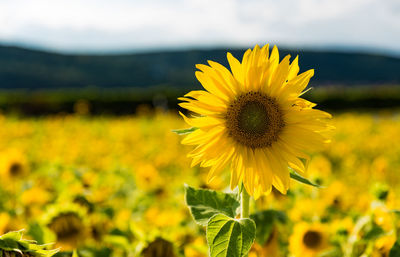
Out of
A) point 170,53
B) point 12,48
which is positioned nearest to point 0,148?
point 12,48

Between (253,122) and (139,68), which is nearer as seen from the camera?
(253,122)

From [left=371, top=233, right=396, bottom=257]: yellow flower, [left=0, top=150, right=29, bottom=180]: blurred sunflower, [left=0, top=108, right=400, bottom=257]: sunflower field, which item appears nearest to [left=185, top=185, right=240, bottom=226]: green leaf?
[left=0, top=108, right=400, bottom=257]: sunflower field

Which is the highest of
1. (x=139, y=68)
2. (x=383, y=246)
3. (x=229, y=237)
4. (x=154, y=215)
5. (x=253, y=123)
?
(x=139, y=68)

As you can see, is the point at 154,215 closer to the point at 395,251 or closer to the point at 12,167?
the point at 12,167

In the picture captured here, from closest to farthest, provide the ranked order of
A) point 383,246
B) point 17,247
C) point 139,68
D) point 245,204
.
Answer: point 17,247
point 245,204
point 383,246
point 139,68

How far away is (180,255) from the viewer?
1.40 metres

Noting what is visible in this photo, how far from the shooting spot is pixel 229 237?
954 millimetres

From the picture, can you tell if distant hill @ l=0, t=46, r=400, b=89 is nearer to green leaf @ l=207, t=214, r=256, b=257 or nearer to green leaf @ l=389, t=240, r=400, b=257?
green leaf @ l=389, t=240, r=400, b=257

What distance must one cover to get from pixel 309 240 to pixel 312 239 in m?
0.03

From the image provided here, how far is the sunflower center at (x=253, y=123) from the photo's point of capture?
1.15 m

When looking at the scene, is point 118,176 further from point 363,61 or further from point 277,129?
point 363,61

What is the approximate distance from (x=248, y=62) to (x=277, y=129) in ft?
0.73

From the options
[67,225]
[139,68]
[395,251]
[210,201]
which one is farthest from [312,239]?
[139,68]

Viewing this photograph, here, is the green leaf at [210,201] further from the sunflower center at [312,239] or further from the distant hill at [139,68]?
the distant hill at [139,68]
